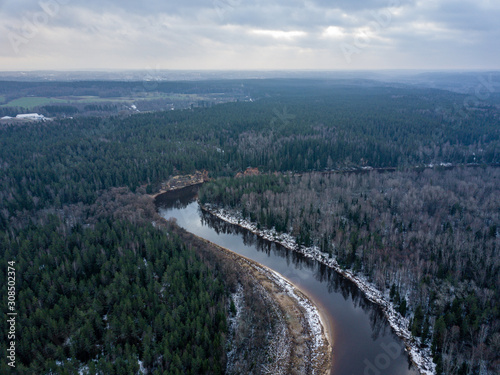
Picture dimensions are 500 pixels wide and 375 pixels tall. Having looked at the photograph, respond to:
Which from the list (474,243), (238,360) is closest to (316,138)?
(474,243)

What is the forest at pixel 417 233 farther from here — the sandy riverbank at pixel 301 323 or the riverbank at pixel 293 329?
the riverbank at pixel 293 329

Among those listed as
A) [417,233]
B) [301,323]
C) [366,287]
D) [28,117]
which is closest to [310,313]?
[301,323]

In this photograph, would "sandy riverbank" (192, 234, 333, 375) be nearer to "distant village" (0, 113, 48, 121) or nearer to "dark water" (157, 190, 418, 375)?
"dark water" (157, 190, 418, 375)

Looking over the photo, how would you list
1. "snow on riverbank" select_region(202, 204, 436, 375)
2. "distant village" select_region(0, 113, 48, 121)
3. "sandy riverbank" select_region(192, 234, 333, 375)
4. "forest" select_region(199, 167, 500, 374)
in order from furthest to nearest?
"distant village" select_region(0, 113, 48, 121) < "forest" select_region(199, 167, 500, 374) < "snow on riverbank" select_region(202, 204, 436, 375) < "sandy riverbank" select_region(192, 234, 333, 375)

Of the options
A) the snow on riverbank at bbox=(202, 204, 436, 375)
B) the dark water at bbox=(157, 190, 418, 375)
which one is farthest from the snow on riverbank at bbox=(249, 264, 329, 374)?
the snow on riverbank at bbox=(202, 204, 436, 375)

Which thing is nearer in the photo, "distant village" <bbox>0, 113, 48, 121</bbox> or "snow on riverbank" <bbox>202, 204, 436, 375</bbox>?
"snow on riverbank" <bbox>202, 204, 436, 375</bbox>
